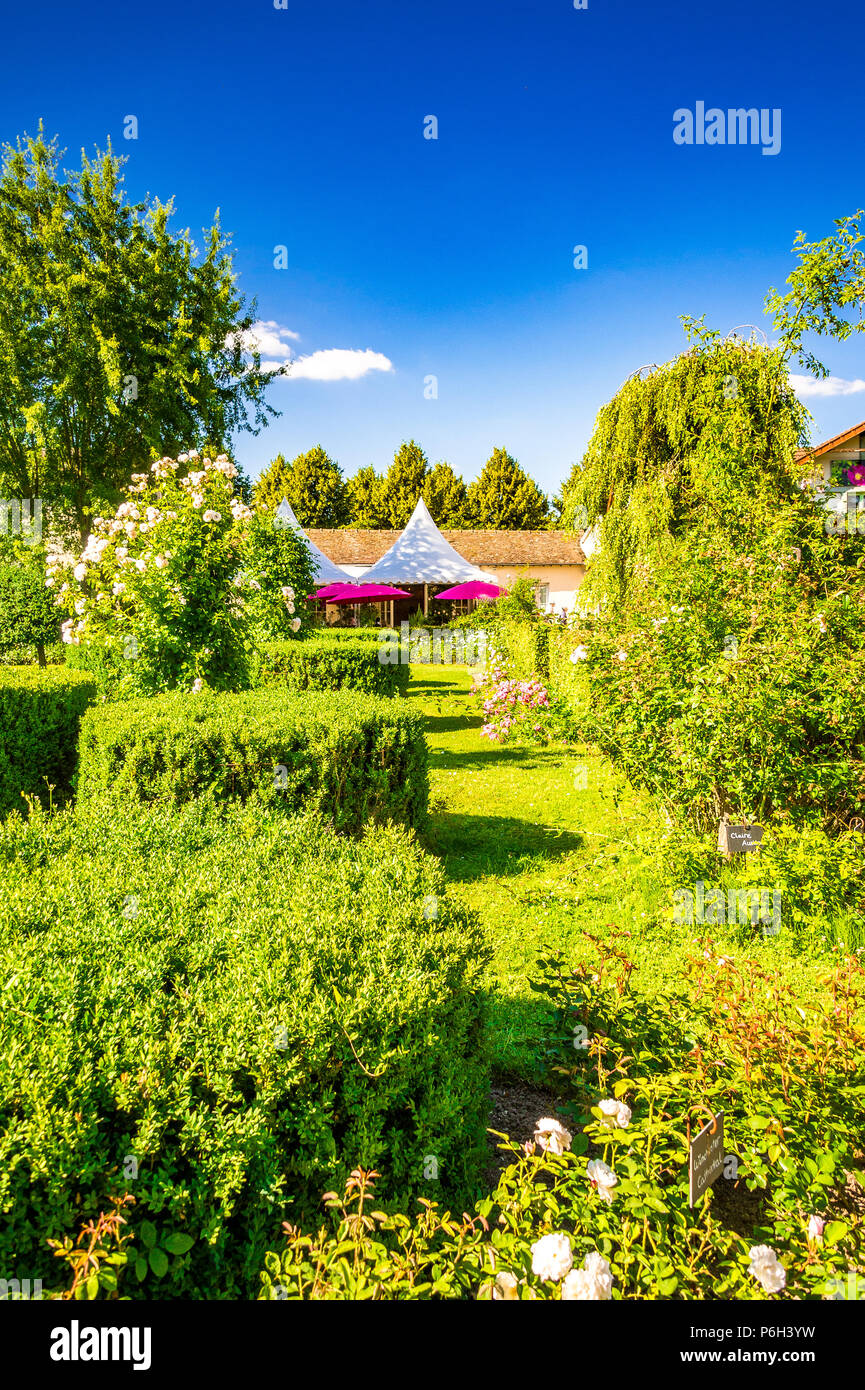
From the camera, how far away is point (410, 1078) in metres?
2.17

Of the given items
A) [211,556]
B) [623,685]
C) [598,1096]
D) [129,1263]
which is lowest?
[598,1096]

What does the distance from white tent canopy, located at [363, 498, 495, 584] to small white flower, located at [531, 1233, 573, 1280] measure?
903 inches

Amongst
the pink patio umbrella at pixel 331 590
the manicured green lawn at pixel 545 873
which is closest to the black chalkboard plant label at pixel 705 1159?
the manicured green lawn at pixel 545 873

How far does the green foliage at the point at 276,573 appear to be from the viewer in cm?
1048

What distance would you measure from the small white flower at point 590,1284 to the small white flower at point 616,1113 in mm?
592

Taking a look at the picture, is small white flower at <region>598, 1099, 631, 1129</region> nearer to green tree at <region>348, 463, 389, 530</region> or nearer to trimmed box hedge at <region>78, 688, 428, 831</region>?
trimmed box hedge at <region>78, 688, 428, 831</region>

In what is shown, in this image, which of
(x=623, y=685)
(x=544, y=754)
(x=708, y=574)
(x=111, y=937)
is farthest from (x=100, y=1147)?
(x=544, y=754)

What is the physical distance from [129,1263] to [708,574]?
17.1 ft

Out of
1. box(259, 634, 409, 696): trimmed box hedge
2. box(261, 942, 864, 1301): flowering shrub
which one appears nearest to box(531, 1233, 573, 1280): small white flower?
box(261, 942, 864, 1301): flowering shrub

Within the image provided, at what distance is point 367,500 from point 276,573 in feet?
129

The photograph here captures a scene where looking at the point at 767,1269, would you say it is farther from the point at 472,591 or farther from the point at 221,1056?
the point at 472,591

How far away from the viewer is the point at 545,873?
634 centimetres
